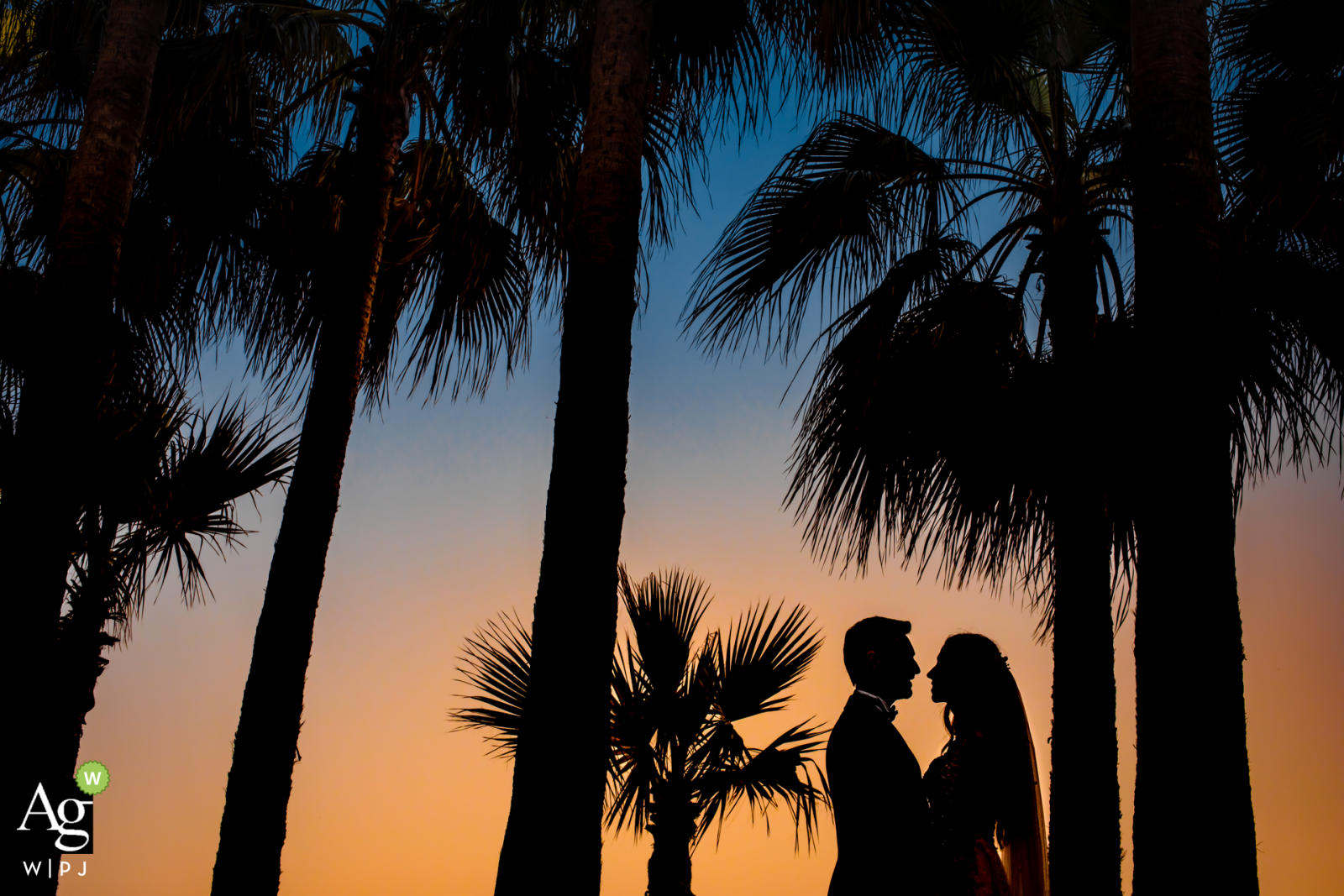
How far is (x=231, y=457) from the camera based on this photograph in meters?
6.77

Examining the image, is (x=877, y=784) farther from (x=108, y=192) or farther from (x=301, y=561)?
(x=108, y=192)

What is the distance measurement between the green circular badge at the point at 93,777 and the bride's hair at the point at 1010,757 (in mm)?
6263

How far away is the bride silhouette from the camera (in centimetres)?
367

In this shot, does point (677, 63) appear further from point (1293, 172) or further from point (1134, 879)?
point (1134, 879)

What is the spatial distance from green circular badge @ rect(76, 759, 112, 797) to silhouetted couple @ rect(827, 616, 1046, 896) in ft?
Answer: 19.9

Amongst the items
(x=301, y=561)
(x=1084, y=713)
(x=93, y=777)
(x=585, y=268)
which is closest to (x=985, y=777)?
(x=1084, y=713)

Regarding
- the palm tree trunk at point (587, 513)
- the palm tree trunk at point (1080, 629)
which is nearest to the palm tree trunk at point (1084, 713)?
the palm tree trunk at point (1080, 629)

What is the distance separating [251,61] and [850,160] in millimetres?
3879

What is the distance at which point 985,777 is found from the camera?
12.3 ft

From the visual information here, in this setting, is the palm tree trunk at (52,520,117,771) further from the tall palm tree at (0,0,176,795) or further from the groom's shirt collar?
the groom's shirt collar

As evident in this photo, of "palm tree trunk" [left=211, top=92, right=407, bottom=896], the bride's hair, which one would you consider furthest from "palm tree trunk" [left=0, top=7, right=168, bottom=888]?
the bride's hair

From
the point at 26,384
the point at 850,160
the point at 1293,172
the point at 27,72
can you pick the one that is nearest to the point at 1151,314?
the point at 1293,172

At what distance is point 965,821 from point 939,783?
161 millimetres

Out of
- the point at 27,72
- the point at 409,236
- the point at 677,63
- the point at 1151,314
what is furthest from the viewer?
the point at 27,72
